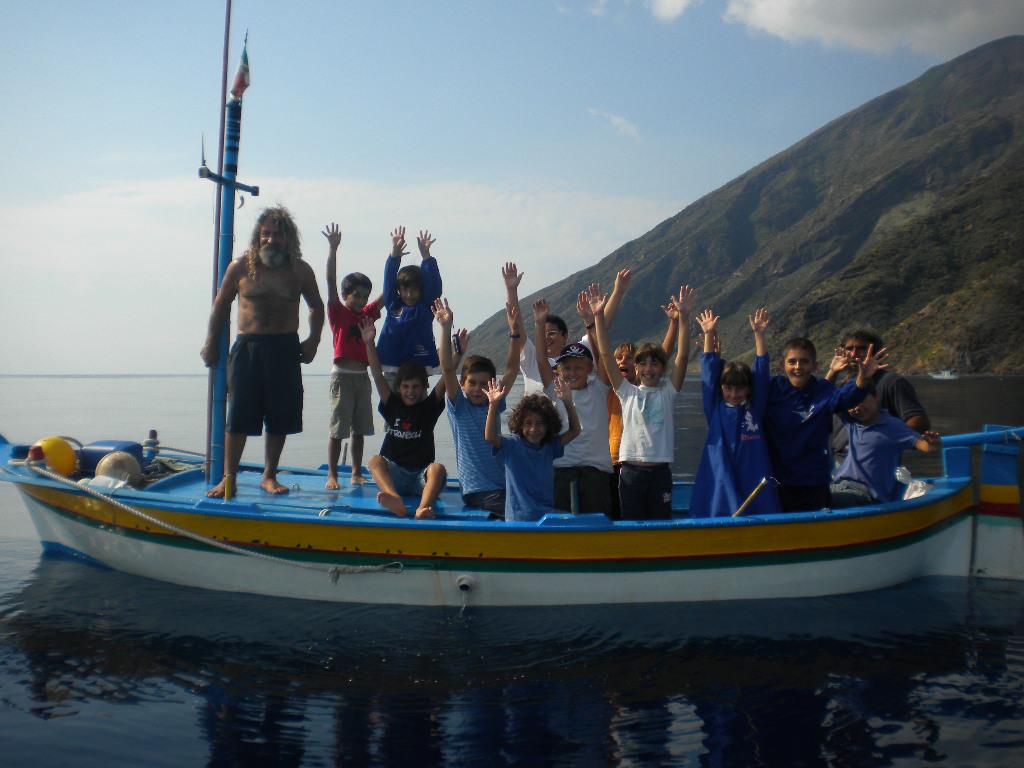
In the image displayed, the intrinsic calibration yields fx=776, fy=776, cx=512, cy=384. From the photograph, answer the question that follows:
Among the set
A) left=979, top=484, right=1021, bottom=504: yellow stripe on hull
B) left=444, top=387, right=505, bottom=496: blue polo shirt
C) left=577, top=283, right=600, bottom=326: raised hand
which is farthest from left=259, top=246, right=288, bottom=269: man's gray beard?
left=979, top=484, right=1021, bottom=504: yellow stripe on hull

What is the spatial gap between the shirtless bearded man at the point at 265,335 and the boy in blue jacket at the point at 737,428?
3.65 metres

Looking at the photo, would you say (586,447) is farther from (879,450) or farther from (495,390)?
(879,450)

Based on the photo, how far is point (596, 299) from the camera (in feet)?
22.8

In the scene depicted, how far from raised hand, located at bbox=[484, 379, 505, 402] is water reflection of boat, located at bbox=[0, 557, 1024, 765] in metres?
1.79

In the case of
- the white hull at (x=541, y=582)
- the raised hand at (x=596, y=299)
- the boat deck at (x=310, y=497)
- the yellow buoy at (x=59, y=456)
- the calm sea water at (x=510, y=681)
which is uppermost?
the raised hand at (x=596, y=299)

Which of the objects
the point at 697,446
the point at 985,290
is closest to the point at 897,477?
the point at 697,446

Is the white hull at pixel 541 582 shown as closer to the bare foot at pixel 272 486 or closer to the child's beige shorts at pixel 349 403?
the bare foot at pixel 272 486

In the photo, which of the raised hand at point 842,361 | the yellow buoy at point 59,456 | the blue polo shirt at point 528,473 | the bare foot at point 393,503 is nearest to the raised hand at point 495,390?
the blue polo shirt at point 528,473

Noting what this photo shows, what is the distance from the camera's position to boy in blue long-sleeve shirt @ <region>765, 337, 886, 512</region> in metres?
6.39

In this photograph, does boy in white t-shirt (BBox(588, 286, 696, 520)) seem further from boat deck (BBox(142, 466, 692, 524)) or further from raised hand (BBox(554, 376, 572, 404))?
boat deck (BBox(142, 466, 692, 524))

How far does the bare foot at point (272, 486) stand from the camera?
7430 millimetres

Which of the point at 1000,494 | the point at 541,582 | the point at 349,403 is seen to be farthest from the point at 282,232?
the point at 1000,494

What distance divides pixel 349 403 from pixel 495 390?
266cm

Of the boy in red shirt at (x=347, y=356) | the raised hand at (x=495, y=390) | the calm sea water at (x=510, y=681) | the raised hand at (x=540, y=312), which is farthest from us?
the boy in red shirt at (x=347, y=356)
